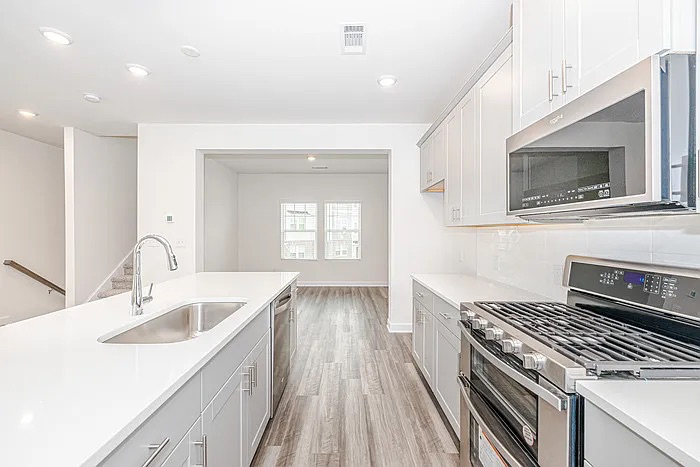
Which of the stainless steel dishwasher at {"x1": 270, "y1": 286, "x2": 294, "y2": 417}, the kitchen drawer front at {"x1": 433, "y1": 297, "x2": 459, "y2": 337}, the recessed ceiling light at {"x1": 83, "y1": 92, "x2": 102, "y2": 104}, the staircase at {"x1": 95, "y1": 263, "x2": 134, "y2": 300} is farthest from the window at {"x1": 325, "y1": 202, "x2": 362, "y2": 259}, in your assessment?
the kitchen drawer front at {"x1": 433, "y1": 297, "x2": 459, "y2": 337}

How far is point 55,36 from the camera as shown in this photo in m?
2.75

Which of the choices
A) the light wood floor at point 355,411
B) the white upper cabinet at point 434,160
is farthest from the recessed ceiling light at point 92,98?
the white upper cabinet at point 434,160

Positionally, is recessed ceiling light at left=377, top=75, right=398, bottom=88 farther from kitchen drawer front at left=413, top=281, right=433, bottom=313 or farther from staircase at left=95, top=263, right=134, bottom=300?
staircase at left=95, top=263, right=134, bottom=300

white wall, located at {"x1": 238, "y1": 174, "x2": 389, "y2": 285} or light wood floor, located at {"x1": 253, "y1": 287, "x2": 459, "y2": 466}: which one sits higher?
white wall, located at {"x1": 238, "y1": 174, "x2": 389, "y2": 285}

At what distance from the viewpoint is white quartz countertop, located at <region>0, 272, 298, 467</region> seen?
75 cm

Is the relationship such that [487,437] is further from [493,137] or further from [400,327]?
[400,327]

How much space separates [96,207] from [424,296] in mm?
5063

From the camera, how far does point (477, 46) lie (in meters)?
2.88

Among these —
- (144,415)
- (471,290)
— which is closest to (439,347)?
(471,290)

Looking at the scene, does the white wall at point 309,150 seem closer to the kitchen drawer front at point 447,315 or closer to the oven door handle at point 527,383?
the kitchen drawer front at point 447,315

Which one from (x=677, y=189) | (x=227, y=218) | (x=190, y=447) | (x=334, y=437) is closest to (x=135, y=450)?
(x=190, y=447)

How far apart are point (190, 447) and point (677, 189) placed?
1496 millimetres

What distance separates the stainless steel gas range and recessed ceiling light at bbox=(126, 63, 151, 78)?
10.4 ft

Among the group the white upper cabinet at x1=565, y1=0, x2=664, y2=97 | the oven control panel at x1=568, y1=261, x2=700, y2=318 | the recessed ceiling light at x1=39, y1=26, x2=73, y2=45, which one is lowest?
the oven control panel at x1=568, y1=261, x2=700, y2=318
